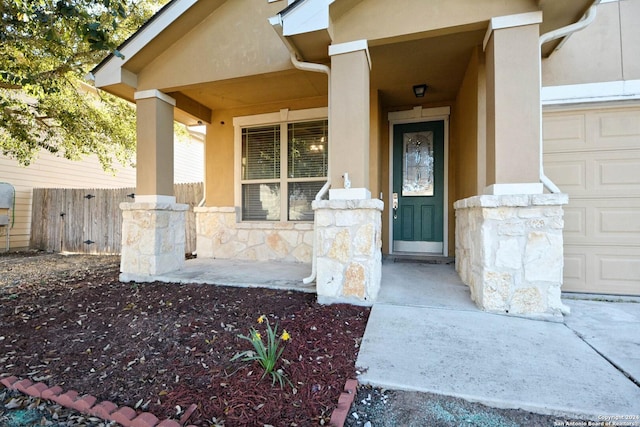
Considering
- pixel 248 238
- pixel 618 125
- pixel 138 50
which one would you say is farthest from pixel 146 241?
pixel 618 125

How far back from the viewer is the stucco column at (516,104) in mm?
2520

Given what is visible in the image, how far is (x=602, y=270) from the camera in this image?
3.11m

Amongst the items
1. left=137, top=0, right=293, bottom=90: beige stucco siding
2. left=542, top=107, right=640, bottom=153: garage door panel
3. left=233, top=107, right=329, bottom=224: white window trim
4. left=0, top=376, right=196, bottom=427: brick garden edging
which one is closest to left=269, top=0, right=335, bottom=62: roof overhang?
left=137, top=0, right=293, bottom=90: beige stucco siding

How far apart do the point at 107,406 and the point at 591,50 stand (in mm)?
5136

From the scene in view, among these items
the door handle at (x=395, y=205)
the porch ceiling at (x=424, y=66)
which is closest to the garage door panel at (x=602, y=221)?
the porch ceiling at (x=424, y=66)

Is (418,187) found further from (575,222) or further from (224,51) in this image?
(224,51)

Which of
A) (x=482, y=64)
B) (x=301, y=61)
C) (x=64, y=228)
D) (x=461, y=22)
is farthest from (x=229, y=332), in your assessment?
Answer: (x=64, y=228)

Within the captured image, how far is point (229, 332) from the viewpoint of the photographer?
Answer: 239 centimetres

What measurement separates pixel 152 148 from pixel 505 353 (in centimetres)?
439

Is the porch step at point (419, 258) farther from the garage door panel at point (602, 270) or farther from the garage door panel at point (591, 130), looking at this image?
the garage door panel at point (591, 130)

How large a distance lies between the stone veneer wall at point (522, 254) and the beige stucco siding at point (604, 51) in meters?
1.77

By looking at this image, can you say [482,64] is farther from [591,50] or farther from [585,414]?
[585,414]

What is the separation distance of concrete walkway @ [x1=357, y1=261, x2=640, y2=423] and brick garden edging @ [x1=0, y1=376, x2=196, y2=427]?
108cm

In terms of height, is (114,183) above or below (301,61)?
below
